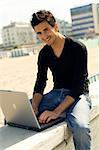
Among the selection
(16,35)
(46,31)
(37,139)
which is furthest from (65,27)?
(37,139)

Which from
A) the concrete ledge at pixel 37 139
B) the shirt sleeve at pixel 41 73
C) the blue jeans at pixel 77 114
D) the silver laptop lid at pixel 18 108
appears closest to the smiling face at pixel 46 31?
the shirt sleeve at pixel 41 73

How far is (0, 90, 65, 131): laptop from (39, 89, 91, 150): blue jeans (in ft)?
0.37

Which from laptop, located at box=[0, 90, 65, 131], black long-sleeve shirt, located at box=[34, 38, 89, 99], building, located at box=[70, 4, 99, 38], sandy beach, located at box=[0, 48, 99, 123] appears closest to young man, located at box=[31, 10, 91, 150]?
black long-sleeve shirt, located at box=[34, 38, 89, 99]

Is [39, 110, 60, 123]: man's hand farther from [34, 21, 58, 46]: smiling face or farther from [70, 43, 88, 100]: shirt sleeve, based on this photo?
[34, 21, 58, 46]: smiling face

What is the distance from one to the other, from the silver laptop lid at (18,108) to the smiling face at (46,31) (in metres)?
0.54

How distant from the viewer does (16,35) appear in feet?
384

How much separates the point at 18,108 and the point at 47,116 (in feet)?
0.73

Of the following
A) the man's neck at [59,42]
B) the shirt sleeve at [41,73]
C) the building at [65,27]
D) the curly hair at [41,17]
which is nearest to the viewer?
the curly hair at [41,17]

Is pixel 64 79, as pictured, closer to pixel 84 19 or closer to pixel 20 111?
pixel 20 111

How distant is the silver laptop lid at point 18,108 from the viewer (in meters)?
2.27

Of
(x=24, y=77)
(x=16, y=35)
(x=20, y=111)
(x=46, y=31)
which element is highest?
(x=46, y=31)

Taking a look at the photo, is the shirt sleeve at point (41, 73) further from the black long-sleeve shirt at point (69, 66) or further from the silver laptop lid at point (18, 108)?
the silver laptop lid at point (18, 108)

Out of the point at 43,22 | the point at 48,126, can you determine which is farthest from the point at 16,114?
the point at 43,22

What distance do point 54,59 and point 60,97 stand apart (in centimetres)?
31
